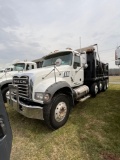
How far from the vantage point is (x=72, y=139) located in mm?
3646

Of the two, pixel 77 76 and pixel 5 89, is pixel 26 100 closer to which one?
pixel 77 76

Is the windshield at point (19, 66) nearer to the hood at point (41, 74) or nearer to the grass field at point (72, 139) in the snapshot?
the grass field at point (72, 139)

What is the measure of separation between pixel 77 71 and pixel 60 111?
2175mm

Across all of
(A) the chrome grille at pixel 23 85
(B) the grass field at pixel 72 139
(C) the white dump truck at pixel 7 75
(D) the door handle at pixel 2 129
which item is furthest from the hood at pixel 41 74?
(D) the door handle at pixel 2 129

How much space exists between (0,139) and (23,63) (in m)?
8.36

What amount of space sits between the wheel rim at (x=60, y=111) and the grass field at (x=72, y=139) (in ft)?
0.99

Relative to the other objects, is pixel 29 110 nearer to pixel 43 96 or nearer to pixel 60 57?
pixel 43 96

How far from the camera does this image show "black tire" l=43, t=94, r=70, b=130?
12.8 feet

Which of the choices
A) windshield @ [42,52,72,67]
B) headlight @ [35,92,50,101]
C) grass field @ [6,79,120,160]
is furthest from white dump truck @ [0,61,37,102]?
headlight @ [35,92,50,101]

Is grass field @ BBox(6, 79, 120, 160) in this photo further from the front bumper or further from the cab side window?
the cab side window

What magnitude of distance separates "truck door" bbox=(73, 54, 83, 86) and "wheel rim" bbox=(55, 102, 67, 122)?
1581 mm

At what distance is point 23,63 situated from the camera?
9273 millimetres

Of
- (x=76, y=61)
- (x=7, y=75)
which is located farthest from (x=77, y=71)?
(x=7, y=75)

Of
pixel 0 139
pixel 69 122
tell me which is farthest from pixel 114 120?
pixel 0 139
